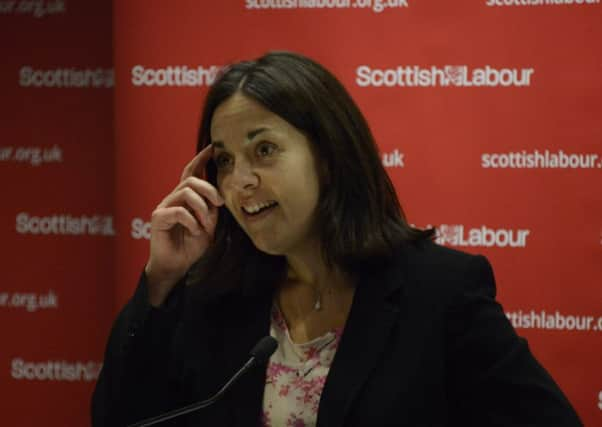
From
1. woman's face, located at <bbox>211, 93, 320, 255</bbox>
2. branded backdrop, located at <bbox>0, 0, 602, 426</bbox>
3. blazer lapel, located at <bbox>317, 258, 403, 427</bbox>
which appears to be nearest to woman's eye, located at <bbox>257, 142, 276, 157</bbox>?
woman's face, located at <bbox>211, 93, 320, 255</bbox>

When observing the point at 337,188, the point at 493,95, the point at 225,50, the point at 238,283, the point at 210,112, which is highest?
the point at 225,50

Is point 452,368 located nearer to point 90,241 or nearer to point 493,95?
point 493,95

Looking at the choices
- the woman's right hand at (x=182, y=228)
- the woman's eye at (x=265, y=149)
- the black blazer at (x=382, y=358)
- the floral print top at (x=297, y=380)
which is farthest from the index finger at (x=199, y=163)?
the floral print top at (x=297, y=380)

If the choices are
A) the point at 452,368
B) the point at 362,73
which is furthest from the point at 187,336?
the point at 362,73

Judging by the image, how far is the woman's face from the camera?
4.91ft

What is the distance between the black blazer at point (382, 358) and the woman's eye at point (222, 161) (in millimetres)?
315

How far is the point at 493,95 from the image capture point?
2324 mm

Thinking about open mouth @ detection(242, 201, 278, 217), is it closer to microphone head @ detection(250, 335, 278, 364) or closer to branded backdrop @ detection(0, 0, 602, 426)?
microphone head @ detection(250, 335, 278, 364)

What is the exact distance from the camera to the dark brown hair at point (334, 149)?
154 centimetres

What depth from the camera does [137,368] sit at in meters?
1.65

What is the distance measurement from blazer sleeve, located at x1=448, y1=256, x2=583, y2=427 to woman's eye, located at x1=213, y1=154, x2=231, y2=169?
0.55 meters

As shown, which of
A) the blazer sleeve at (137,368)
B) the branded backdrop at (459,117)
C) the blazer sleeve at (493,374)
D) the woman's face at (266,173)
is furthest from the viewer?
the branded backdrop at (459,117)

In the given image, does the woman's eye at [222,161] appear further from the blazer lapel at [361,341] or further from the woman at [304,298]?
the blazer lapel at [361,341]

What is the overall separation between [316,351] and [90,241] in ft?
5.36
